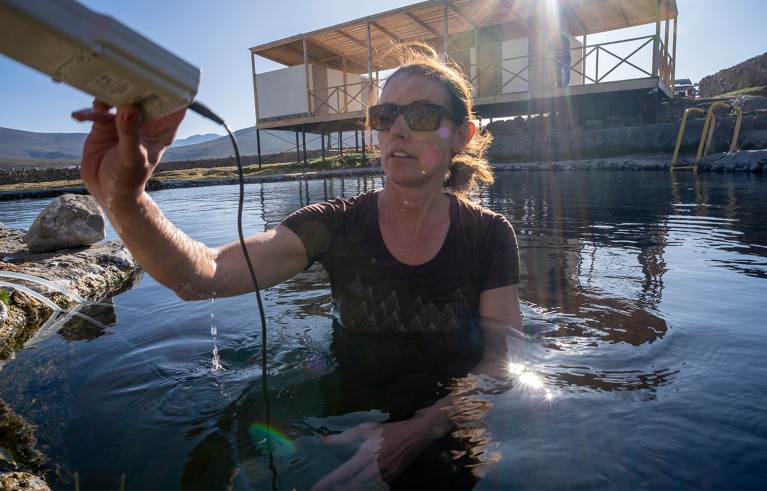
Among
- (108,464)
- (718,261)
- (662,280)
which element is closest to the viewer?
(108,464)

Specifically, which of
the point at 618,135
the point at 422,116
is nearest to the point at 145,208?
the point at 422,116

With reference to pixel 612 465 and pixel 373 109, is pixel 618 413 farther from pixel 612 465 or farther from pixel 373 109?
pixel 373 109

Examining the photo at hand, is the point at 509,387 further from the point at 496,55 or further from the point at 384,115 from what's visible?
the point at 496,55

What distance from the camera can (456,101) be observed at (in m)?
2.90

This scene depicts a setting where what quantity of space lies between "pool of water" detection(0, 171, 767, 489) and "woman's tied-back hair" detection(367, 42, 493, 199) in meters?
1.20

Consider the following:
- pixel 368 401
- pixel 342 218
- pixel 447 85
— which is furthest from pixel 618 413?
pixel 447 85

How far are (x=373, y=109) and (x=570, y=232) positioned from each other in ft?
18.0

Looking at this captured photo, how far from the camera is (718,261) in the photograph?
5.33m

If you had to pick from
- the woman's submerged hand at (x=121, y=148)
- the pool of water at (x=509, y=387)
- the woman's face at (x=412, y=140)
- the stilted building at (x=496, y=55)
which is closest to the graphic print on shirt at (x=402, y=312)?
the pool of water at (x=509, y=387)

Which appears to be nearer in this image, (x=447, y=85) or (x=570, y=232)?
(x=447, y=85)

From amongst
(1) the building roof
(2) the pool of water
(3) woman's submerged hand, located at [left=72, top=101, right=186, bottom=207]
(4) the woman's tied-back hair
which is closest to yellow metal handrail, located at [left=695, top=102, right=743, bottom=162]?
(1) the building roof

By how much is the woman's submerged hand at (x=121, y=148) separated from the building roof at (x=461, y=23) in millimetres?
16637

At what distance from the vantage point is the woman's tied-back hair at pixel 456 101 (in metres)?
2.87

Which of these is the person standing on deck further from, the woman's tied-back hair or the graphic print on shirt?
the graphic print on shirt
